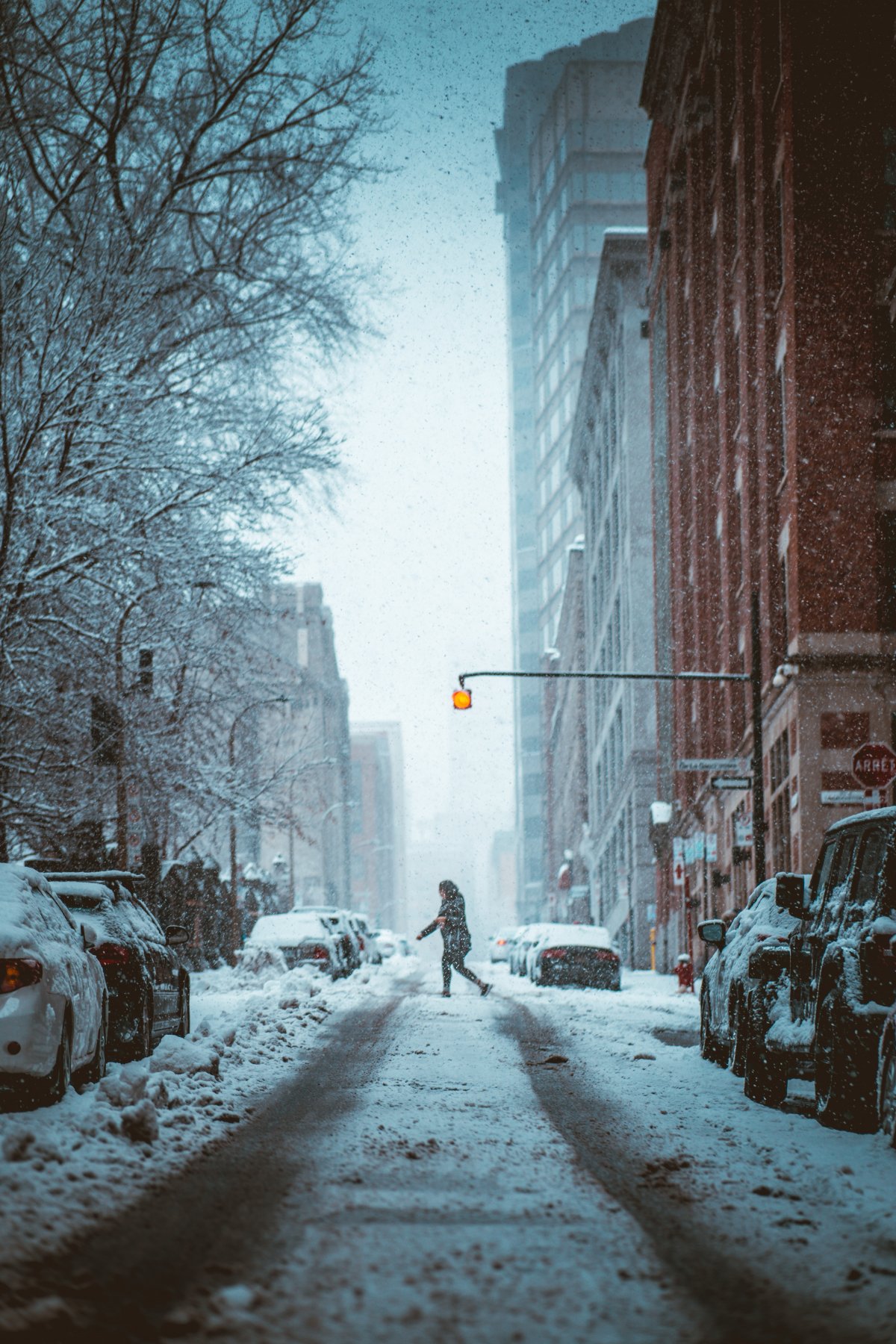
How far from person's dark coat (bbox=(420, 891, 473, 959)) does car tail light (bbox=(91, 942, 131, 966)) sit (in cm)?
1231

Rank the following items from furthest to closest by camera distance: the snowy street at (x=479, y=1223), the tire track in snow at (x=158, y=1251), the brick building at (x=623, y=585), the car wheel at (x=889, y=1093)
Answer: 1. the brick building at (x=623, y=585)
2. the car wheel at (x=889, y=1093)
3. the snowy street at (x=479, y=1223)
4. the tire track in snow at (x=158, y=1251)

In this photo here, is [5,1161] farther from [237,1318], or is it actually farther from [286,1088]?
[286,1088]

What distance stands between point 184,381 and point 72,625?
4.26 metres

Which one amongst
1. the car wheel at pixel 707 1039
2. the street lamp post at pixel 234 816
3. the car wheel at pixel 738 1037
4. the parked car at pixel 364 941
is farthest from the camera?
the parked car at pixel 364 941

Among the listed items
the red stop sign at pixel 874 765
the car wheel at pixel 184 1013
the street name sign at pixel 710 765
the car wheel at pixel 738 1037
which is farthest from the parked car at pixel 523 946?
the car wheel at pixel 738 1037

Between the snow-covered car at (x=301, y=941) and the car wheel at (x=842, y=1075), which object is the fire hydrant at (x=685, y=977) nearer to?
the snow-covered car at (x=301, y=941)

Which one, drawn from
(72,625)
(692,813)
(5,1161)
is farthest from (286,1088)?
(692,813)

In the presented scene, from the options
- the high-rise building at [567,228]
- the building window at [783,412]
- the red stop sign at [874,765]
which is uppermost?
the high-rise building at [567,228]

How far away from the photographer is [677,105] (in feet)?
177

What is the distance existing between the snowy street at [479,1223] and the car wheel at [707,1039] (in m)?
1.60

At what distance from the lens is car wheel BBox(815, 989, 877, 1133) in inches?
368

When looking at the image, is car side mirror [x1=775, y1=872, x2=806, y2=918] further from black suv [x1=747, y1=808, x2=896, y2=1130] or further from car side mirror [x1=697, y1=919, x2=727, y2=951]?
car side mirror [x1=697, y1=919, x2=727, y2=951]

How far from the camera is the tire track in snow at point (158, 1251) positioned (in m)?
4.96

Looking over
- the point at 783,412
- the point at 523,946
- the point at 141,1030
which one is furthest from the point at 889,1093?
the point at 523,946
